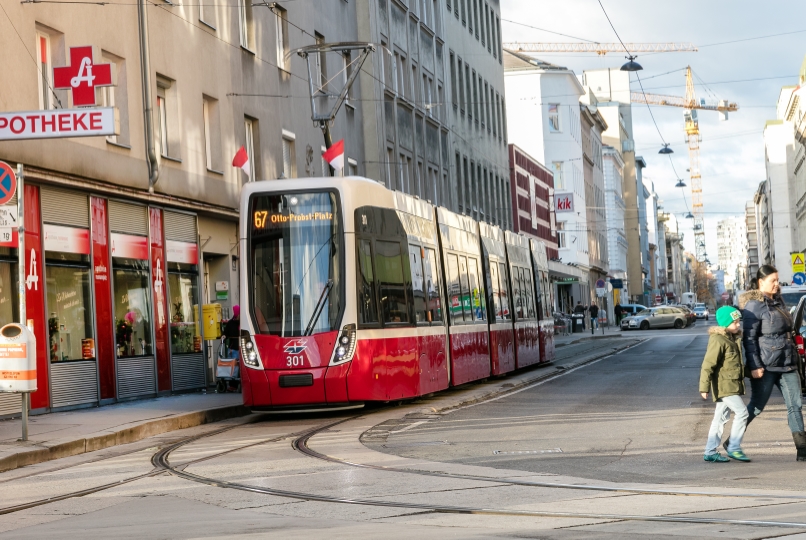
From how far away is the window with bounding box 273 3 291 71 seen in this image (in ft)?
107

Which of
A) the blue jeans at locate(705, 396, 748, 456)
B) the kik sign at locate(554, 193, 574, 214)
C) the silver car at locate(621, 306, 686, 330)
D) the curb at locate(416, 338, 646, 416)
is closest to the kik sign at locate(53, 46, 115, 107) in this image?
the curb at locate(416, 338, 646, 416)

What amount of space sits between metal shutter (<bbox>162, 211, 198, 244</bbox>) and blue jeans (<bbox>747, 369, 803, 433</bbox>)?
1552 centimetres

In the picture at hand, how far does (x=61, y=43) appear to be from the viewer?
2172 cm

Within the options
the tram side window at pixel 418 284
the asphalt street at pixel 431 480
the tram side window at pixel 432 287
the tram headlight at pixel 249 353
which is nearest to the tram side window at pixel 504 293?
the tram side window at pixel 432 287

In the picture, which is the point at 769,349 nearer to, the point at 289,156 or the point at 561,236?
the point at 289,156

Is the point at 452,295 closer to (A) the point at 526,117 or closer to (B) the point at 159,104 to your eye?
(B) the point at 159,104

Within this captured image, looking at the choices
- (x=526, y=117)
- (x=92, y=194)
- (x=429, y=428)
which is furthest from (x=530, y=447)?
(x=526, y=117)

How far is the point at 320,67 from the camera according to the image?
117 ft

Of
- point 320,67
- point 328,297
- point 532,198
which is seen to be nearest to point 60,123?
point 328,297

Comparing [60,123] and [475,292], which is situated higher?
[60,123]

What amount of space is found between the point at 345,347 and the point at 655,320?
63.1 m

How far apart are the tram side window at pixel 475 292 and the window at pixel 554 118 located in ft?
241

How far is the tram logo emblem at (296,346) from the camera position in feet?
59.9

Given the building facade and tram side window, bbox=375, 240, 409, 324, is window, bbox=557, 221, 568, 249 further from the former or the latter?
tram side window, bbox=375, 240, 409, 324
